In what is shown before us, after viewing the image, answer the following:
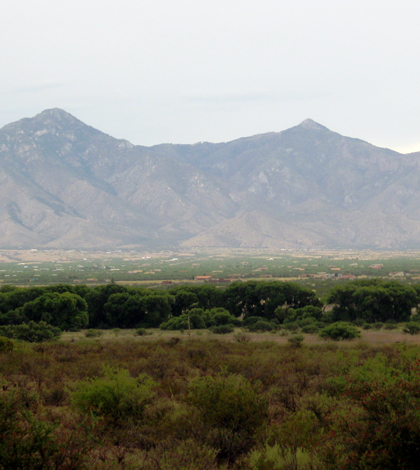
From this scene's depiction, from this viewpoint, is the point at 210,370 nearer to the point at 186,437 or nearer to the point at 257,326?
the point at 186,437

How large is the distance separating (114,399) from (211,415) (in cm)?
343

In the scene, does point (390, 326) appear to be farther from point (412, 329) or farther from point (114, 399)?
point (114, 399)

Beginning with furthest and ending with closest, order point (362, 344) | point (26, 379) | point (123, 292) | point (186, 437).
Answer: point (123, 292) < point (362, 344) < point (26, 379) < point (186, 437)

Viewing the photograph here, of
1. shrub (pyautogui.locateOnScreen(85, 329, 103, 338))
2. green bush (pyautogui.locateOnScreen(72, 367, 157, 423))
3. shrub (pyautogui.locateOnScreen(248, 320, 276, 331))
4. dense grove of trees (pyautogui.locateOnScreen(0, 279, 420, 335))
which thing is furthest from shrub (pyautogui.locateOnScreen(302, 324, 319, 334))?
green bush (pyautogui.locateOnScreen(72, 367, 157, 423))

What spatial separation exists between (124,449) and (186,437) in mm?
1732

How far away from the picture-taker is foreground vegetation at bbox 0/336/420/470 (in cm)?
1061

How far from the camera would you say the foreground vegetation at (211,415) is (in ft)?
34.8

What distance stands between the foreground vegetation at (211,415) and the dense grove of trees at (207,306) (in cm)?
2189

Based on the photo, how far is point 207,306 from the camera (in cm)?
5731

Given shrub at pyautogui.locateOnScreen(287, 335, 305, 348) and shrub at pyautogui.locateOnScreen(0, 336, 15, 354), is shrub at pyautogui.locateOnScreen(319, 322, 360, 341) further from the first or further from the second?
shrub at pyautogui.locateOnScreen(0, 336, 15, 354)

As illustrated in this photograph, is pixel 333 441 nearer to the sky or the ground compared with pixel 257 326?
nearer to the sky

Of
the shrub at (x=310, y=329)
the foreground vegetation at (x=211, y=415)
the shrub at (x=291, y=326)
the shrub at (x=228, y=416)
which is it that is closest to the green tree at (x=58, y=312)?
the shrub at (x=291, y=326)

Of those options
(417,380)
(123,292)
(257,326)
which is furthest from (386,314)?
(417,380)

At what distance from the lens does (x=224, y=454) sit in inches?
551
